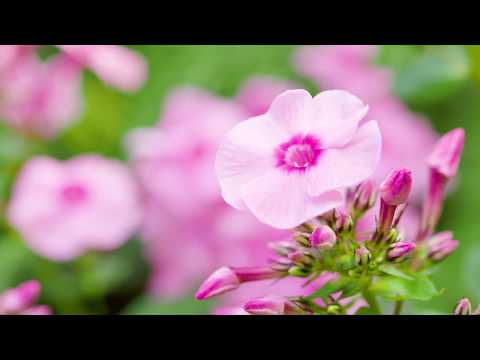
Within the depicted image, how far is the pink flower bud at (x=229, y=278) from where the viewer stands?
2.19 ft

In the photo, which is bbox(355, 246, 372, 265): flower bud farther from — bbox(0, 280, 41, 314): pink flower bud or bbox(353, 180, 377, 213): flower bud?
bbox(0, 280, 41, 314): pink flower bud

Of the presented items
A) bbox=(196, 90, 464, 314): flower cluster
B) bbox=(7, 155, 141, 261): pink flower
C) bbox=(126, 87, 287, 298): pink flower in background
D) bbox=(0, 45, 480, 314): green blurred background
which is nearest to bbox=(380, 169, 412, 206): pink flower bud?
bbox=(196, 90, 464, 314): flower cluster

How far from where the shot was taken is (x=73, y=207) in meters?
1.43

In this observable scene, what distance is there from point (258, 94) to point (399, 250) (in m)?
0.90

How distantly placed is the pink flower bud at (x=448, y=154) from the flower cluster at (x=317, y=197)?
9 centimetres

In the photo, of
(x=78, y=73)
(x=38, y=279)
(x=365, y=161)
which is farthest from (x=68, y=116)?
(x=365, y=161)

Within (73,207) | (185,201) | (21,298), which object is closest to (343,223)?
(21,298)

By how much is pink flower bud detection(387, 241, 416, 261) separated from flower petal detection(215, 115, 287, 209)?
112mm

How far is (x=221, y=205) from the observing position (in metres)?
1.37

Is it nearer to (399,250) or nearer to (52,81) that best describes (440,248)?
(399,250)

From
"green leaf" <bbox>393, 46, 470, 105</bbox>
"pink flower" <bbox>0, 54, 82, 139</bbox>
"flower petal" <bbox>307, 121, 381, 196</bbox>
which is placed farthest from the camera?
"pink flower" <bbox>0, 54, 82, 139</bbox>

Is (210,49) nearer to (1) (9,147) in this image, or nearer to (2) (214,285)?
(1) (9,147)

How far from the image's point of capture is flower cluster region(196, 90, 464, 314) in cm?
61

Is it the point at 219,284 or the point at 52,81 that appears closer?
the point at 219,284
